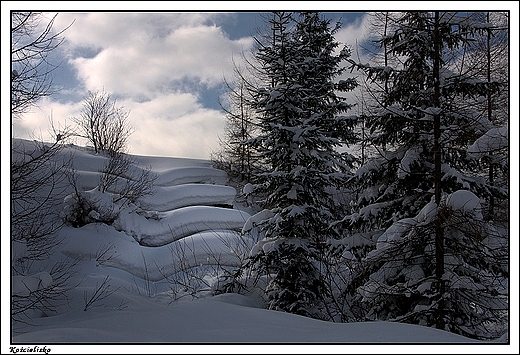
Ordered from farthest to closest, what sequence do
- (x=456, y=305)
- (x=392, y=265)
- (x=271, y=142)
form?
(x=271, y=142), (x=392, y=265), (x=456, y=305)

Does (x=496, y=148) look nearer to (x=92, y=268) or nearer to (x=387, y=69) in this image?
(x=387, y=69)

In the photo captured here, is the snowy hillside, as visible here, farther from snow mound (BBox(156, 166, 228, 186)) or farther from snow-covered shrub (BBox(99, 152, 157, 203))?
snow-covered shrub (BBox(99, 152, 157, 203))

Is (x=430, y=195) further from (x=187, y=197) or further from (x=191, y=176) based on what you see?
(x=191, y=176)

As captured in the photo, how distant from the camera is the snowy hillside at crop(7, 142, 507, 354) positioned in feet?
13.0

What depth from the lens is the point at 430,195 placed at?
20.1ft

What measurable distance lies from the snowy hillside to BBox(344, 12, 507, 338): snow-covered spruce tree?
1.47 m

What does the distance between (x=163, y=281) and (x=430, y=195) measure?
8.96 meters

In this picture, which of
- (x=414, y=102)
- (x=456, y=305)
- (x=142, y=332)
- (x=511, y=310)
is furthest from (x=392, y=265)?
(x=142, y=332)

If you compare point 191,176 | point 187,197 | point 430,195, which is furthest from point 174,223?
point 430,195

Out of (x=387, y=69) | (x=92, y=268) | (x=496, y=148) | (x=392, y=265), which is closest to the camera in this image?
(x=496, y=148)

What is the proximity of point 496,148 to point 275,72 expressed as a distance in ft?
16.8

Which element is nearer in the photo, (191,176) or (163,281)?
(163,281)

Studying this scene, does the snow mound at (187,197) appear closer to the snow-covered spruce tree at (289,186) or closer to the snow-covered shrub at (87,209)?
the snow-covered shrub at (87,209)

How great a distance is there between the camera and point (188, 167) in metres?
25.7
